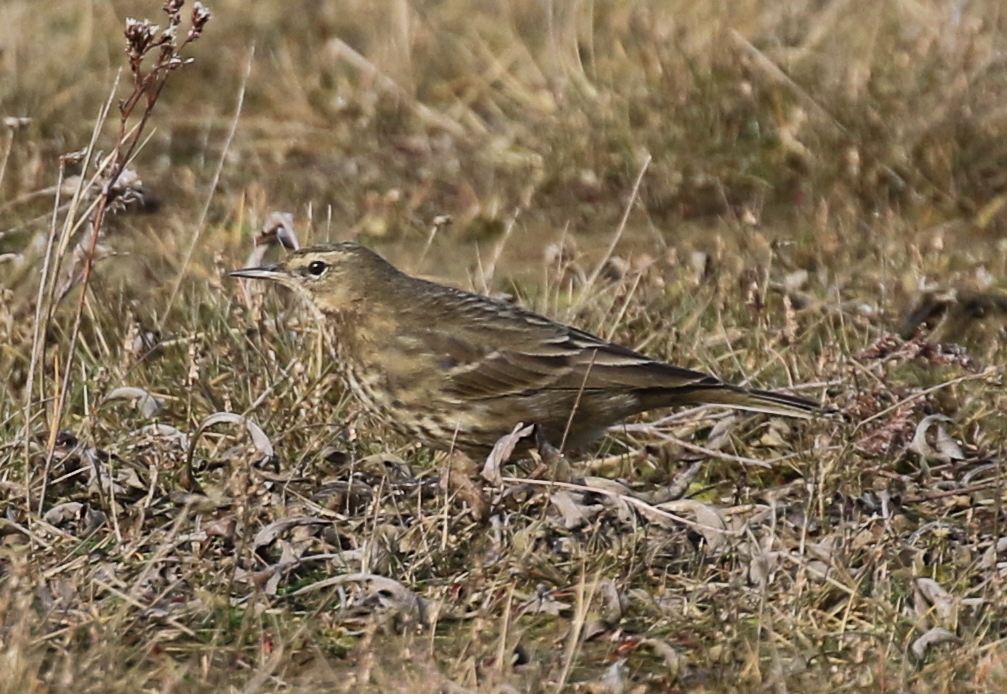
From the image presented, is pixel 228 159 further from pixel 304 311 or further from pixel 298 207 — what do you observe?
pixel 304 311

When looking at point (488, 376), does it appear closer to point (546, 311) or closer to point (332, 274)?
point (332, 274)

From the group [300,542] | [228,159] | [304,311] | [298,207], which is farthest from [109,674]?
[228,159]

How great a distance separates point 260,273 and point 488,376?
766mm

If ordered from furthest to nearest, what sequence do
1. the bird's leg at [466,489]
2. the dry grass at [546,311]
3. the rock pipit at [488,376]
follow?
the rock pipit at [488,376]
the bird's leg at [466,489]
the dry grass at [546,311]

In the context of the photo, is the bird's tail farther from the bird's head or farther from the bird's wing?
the bird's head

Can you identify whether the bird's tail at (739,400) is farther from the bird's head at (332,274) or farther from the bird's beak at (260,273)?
the bird's beak at (260,273)

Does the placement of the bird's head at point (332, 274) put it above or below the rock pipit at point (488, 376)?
above

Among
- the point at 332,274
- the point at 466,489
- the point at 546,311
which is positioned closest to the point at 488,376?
the point at 332,274

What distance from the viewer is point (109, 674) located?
3.82 m

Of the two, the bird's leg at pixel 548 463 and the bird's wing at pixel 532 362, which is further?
the bird's wing at pixel 532 362

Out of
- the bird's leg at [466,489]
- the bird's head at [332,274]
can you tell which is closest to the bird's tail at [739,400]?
the bird's leg at [466,489]

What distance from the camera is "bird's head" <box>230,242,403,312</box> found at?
5559mm

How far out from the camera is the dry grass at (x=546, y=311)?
419 centimetres

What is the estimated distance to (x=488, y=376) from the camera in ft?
17.4
